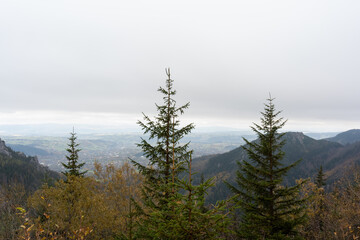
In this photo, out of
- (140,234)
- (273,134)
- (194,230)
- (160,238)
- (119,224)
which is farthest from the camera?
(119,224)

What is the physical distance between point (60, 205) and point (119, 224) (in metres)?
5.49

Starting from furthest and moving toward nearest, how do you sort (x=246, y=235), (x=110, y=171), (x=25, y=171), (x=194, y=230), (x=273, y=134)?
(x=25, y=171), (x=110, y=171), (x=273, y=134), (x=246, y=235), (x=194, y=230)

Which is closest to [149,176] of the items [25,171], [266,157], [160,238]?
[160,238]

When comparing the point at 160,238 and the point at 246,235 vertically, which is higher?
the point at 160,238

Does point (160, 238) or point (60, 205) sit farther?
point (60, 205)

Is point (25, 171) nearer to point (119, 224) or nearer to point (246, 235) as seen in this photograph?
point (119, 224)

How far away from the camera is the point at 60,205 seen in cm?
1520

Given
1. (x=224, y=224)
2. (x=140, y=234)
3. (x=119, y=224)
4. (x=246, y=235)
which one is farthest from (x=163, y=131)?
(x=119, y=224)

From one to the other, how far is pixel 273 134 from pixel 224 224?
27.9 feet

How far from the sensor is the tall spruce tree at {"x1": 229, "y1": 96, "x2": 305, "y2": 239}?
10.7m

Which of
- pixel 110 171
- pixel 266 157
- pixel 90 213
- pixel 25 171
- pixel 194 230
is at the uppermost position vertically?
pixel 266 157

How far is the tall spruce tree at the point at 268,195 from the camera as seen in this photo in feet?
35.2

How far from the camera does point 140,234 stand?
8.44 meters

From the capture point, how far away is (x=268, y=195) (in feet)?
37.3
